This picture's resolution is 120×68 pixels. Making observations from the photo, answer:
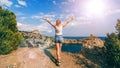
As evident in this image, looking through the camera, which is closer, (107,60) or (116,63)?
(116,63)

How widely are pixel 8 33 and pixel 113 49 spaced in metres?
10.9

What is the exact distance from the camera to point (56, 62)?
758 inches

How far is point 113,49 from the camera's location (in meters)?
20.2

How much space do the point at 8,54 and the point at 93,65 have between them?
28.4 feet

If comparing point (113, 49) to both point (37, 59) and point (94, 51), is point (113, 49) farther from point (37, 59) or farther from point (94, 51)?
point (37, 59)

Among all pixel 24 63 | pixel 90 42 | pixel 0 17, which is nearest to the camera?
pixel 24 63

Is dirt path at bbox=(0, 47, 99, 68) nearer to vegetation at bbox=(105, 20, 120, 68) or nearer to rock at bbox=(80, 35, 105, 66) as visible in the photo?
rock at bbox=(80, 35, 105, 66)

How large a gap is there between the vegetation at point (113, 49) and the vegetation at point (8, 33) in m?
9.74

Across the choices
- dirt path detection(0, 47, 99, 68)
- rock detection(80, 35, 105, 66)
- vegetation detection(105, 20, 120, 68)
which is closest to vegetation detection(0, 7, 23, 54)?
dirt path detection(0, 47, 99, 68)

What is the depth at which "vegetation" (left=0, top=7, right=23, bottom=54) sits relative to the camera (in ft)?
70.3

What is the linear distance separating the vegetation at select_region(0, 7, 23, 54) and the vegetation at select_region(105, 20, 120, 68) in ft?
32.0

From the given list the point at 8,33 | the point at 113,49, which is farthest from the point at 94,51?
the point at 8,33

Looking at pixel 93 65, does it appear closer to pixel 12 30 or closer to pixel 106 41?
pixel 106 41

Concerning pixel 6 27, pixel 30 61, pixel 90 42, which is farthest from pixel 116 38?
pixel 6 27
